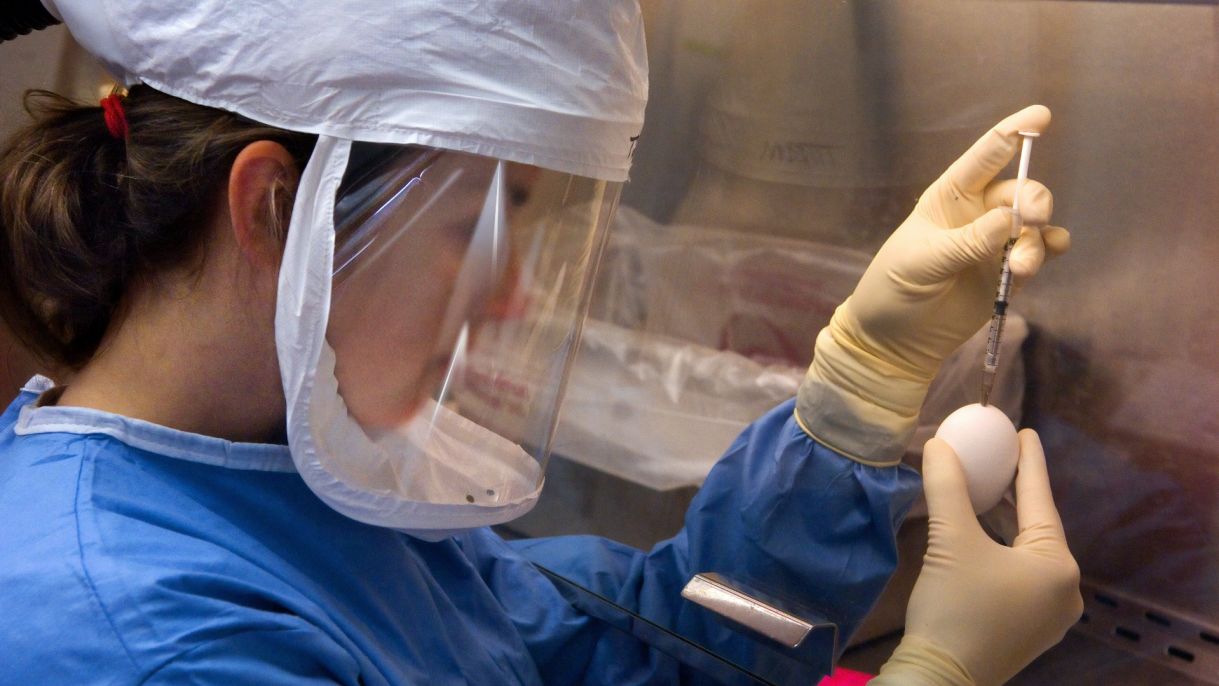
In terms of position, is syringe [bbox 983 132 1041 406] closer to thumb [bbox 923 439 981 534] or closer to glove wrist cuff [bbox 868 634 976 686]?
thumb [bbox 923 439 981 534]

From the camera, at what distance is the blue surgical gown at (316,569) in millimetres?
642

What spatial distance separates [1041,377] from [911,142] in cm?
26

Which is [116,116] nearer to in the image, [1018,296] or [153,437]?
[153,437]

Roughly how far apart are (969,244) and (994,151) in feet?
0.28

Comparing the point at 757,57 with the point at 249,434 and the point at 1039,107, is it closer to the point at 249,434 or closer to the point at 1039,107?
the point at 1039,107

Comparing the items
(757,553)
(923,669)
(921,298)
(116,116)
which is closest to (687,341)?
(757,553)

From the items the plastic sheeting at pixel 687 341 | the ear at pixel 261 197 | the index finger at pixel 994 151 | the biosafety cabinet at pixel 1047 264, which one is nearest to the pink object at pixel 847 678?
the biosafety cabinet at pixel 1047 264

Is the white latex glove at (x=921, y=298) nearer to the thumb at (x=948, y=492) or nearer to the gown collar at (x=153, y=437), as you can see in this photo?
the thumb at (x=948, y=492)

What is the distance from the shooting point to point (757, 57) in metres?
1.11

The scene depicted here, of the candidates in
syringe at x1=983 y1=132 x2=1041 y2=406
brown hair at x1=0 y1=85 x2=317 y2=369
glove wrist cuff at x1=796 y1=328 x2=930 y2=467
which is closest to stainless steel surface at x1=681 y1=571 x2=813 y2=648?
glove wrist cuff at x1=796 y1=328 x2=930 y2=467

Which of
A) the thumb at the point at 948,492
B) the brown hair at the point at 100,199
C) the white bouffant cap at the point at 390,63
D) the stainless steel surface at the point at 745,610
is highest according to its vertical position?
the white bouffant cap at the point at 390,63

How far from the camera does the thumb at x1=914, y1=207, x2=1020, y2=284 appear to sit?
0.71m

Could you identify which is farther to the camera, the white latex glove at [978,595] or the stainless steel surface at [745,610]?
the stainless steel surface at [745,610]

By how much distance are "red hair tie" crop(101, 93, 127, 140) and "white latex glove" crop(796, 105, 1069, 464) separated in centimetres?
62
